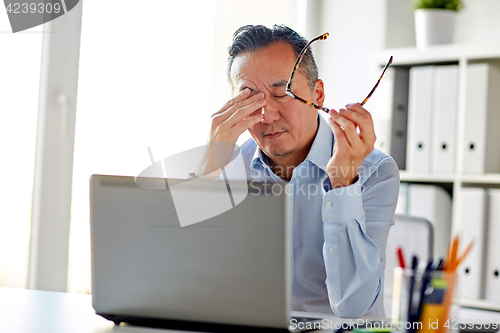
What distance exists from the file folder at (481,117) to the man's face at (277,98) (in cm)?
77

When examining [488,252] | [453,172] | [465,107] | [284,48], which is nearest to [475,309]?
[488,252]

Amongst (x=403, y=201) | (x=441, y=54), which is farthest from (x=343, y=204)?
(x=441, y=54)

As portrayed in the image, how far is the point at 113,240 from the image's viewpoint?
0.80 m

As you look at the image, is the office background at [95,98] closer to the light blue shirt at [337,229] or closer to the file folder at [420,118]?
the file folder at [420,118]

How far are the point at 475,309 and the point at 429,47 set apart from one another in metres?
1.05

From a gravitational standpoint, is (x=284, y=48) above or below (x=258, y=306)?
above

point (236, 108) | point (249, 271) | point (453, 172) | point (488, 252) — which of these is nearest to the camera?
point (249, 271)

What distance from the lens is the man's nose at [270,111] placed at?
1.41m

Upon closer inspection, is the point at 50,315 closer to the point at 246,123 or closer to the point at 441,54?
the point at 246,123

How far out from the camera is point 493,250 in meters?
1.85

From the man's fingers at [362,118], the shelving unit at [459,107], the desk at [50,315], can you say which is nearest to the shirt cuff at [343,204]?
the man's fingers at [362,118]

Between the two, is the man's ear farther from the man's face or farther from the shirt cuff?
the shirt cuff

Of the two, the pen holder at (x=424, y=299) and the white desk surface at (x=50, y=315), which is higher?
the pen holder at (x=424, y=299)

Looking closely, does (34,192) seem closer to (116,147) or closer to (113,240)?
(116,147)
